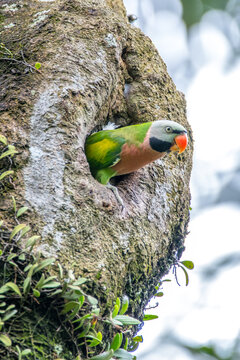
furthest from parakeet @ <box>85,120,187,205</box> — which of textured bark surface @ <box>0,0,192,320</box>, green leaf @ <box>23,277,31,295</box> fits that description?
green leaf @ <box>23,277,31,295</box>

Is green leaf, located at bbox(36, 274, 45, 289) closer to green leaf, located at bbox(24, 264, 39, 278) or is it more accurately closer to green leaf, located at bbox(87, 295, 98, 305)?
green leaf, located at bbox(24, 264, 39, 278)

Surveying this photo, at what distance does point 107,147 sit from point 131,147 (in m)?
0.19

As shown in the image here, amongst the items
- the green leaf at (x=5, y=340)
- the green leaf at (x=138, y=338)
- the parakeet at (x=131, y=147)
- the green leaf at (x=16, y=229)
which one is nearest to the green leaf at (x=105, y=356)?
the green leaf at (x=5, y=340)

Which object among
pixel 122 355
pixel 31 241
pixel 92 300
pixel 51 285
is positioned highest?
pixel 31 241

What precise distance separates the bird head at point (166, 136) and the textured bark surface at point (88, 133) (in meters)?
0.22

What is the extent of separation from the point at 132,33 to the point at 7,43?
113 centimetres

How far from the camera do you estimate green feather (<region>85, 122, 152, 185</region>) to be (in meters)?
3.17

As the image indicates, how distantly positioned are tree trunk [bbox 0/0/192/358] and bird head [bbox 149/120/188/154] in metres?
0.22

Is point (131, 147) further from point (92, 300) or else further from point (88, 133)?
point (92, 300)

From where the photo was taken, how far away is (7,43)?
315 cm

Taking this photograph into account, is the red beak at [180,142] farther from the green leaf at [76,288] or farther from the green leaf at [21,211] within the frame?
the green leaf at [76,288]

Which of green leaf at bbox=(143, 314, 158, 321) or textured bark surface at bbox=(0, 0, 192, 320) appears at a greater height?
textured bark surface at bbox=(0, 0, 192, 320)

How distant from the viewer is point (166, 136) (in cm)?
317

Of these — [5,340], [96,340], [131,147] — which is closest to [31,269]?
[5,340]
